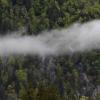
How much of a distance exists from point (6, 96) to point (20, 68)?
17816mm

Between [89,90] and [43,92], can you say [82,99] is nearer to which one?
[89,90]

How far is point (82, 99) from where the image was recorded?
186 meters

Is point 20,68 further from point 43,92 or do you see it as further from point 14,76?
point 43,92

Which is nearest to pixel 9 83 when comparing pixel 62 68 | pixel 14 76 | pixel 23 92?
pixel 14 76

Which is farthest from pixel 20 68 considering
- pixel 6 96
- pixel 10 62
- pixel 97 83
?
pixel 97 83

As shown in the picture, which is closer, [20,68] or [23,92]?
[23,92]

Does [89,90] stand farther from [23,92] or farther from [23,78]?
[23,92]

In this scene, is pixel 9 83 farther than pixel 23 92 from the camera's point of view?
Yes

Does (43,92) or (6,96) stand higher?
(43,92)

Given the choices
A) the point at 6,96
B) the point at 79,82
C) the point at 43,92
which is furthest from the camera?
the point at 79,82

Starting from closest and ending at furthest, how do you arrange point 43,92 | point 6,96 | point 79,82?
point 43,92, point 6,96, point 79,82

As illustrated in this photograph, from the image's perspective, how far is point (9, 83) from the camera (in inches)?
7525

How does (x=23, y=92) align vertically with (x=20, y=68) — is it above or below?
above

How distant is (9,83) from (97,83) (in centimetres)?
3360
